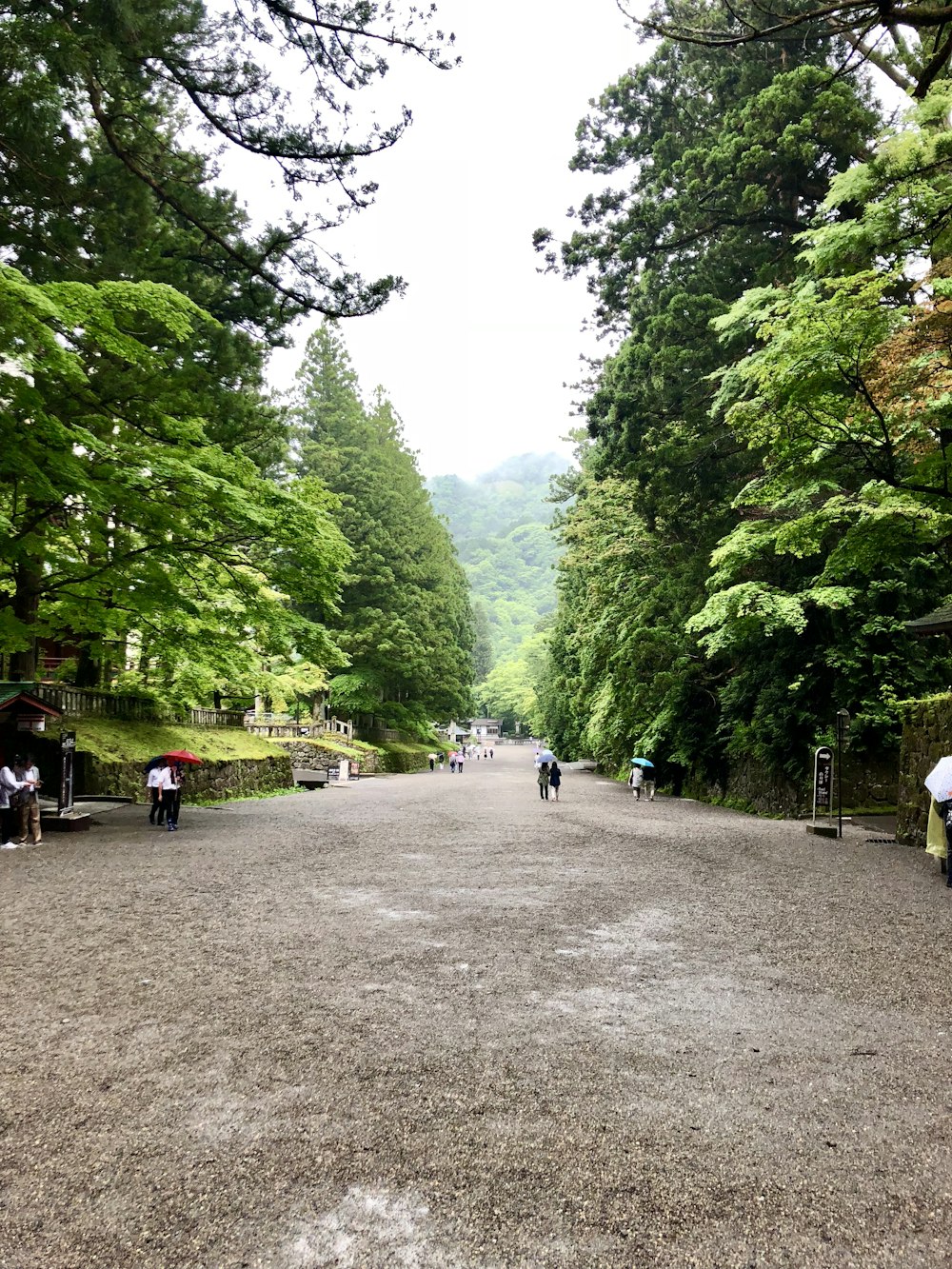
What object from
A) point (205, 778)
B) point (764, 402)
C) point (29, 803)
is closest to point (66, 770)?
point (29, 803)

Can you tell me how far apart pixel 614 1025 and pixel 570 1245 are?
6.11 feet

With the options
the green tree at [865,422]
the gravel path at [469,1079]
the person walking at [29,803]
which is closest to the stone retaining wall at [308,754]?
the green tree at [865,422]

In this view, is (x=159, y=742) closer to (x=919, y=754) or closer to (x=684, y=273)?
(x=919, y=754)

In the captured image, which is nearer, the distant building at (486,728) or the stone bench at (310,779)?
the stone bench at (310,779)

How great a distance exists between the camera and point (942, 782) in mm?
8539

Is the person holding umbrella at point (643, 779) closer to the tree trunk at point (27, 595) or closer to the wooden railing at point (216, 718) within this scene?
the wooden railing at point (216, 718)

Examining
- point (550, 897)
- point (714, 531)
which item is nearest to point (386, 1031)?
point (550, 897)

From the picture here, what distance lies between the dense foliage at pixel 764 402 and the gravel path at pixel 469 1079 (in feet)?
20.2

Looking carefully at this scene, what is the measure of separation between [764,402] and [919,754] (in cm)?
589

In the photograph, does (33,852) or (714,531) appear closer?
(33,852)

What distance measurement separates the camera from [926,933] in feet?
21.2

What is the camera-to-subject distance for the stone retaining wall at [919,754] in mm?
11625

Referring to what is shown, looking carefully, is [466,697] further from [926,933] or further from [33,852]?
[926,933]

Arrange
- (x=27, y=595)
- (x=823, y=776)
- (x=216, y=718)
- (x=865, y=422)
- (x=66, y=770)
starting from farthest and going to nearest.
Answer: (x=216, y=718), (x=823, y=776), (x=27, y=595), (x=66, y=770), (x=865, y=422)
